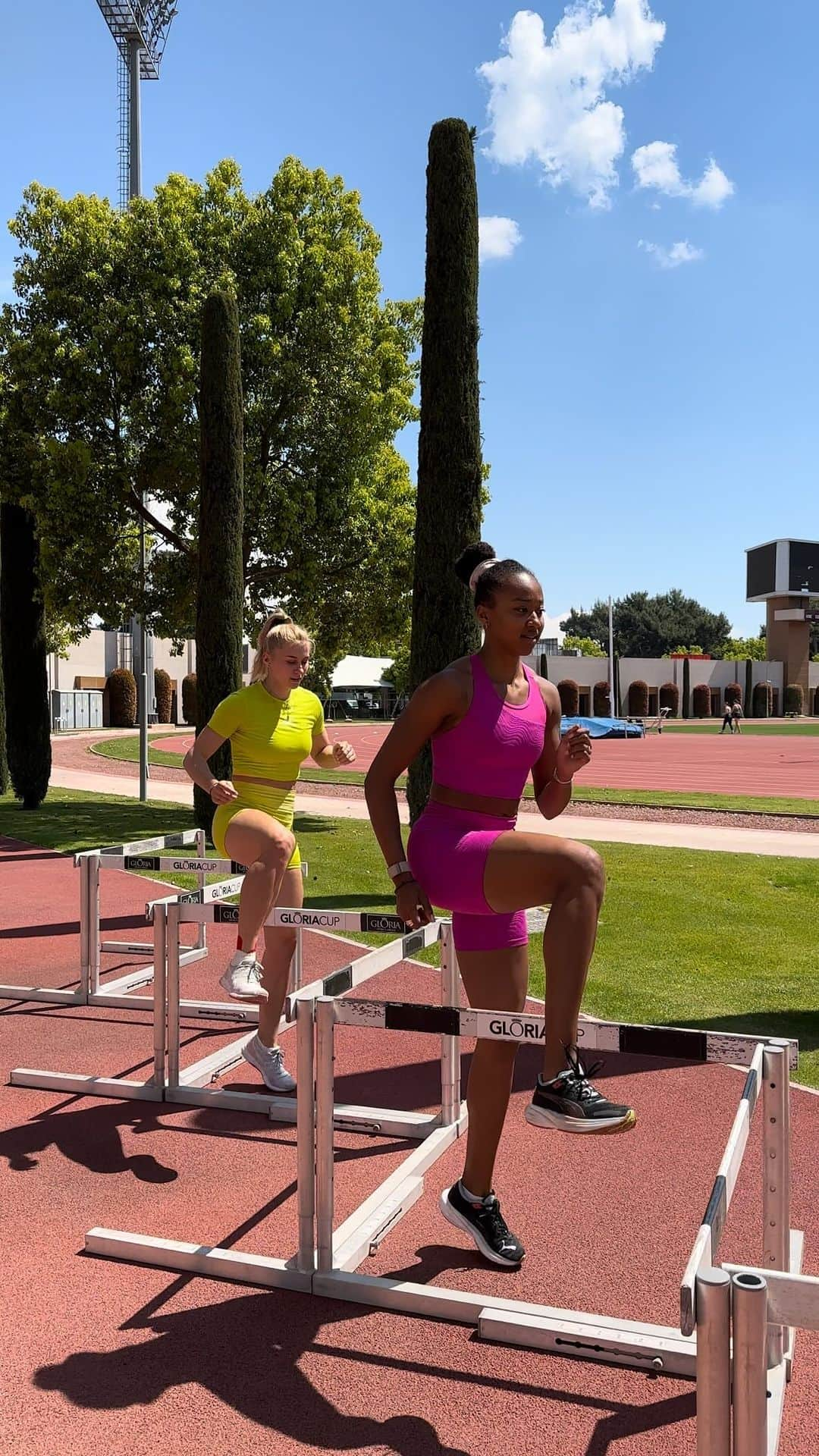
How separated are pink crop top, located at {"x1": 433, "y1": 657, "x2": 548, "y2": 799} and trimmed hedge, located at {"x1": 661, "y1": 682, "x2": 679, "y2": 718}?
81.9 m

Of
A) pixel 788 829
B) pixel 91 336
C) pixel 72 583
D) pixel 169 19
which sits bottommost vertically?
pixel 788 829

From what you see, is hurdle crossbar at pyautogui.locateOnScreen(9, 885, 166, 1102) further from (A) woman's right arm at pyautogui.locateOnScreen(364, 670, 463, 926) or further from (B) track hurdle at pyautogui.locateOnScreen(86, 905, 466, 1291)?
(A) woman's right arm at pyautogui.locateOnScreen(364, 670, 463, 926)

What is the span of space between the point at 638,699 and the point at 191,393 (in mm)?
67395

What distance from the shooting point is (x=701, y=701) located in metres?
85.0

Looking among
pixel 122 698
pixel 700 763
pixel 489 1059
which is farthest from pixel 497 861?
pixel 122 698

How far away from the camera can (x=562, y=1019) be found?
3.02 meters

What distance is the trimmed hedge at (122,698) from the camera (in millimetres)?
60219

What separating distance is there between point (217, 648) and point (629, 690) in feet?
230

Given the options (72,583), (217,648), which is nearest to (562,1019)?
(217,648)

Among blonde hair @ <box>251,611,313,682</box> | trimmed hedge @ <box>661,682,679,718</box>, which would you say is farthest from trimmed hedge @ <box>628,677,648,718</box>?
blonde hair @ <box>251,611,313,682</box>

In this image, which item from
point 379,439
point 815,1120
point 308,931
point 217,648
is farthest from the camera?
point 379,439

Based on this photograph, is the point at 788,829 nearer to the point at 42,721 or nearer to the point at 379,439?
the point at 379,439

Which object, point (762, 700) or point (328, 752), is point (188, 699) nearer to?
point (762, 700)

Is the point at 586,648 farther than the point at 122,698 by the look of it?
Yes
